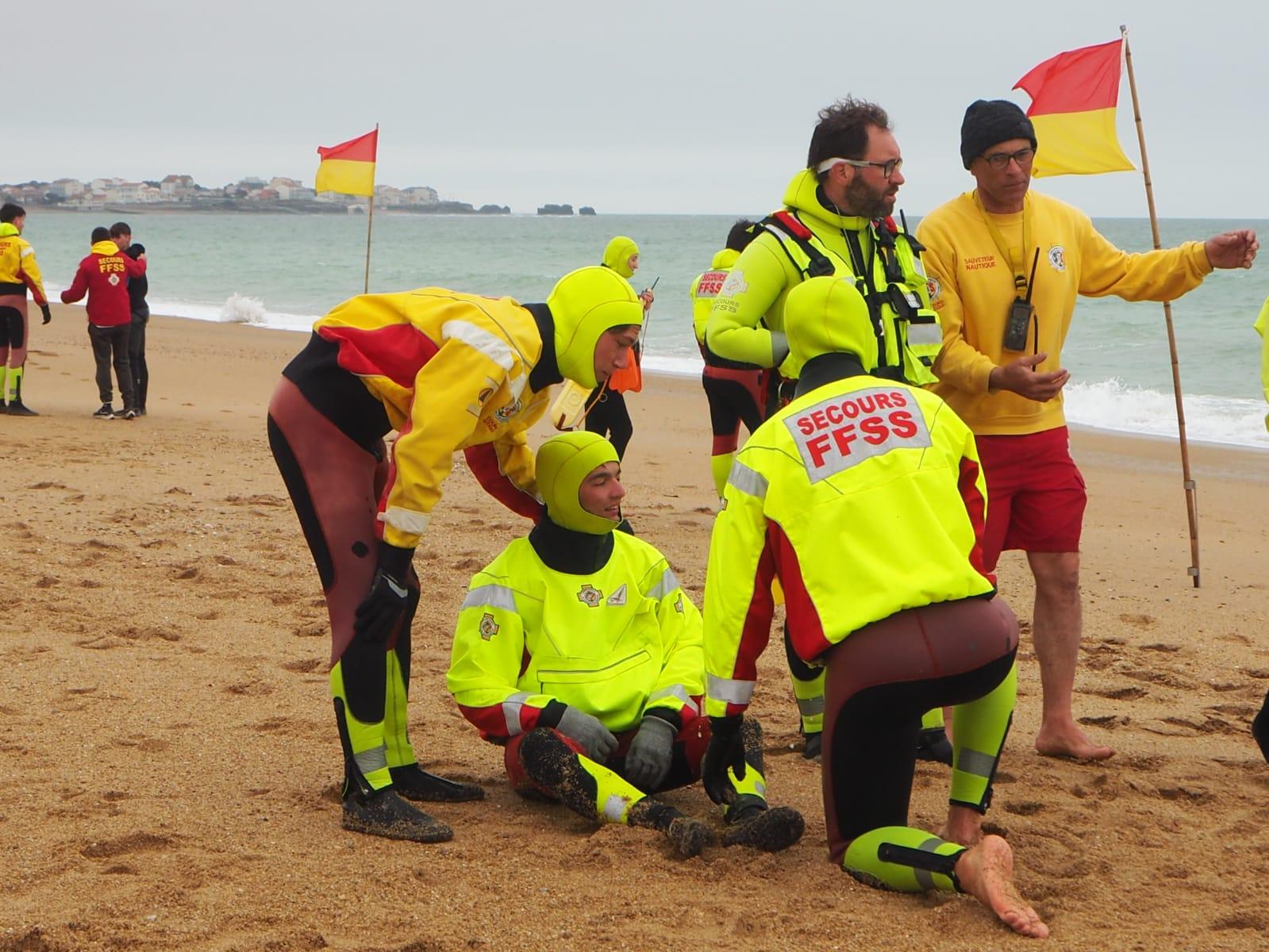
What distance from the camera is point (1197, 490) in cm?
1135

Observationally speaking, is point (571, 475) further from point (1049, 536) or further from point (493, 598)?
point (1049, 536)

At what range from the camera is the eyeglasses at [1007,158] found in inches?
189

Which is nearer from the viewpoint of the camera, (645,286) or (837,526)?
(837,526)

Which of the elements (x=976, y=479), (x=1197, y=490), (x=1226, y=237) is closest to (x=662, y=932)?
(x=976, y=479)

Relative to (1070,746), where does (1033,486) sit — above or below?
above

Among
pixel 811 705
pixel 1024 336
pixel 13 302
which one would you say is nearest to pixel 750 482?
pixel 811 705

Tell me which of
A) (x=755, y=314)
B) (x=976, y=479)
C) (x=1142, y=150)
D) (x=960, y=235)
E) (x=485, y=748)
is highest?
(x=1142, y=150)

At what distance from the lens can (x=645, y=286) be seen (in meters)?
44.9

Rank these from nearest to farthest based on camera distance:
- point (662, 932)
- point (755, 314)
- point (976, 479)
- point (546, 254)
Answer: point (662, 932), point (976, 479), point (755, 314), point (546, 254)

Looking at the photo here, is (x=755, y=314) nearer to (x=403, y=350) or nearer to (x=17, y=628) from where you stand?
(x=403, y=350)

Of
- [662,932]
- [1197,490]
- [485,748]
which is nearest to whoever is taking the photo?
[662,932]

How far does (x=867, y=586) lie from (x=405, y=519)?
50.9 inches

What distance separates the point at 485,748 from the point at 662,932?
1.87m

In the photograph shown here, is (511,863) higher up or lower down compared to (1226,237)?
lower down
